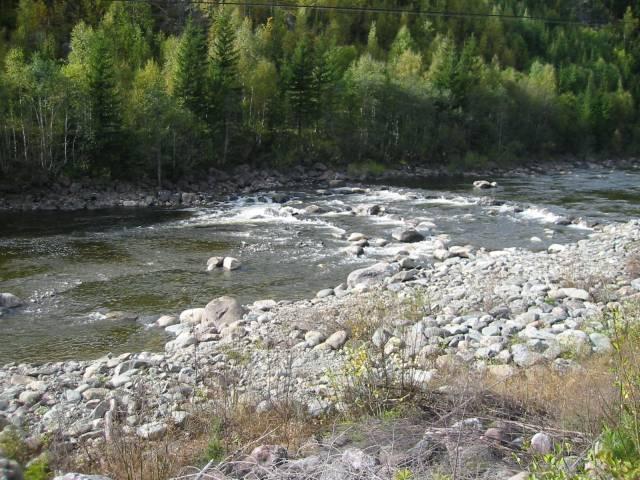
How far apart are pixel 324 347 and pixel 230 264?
877cm

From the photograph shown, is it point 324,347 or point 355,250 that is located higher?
point 324,347

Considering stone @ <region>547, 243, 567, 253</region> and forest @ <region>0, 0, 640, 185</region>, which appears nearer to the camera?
stone @ <region>547, 243, 567, 253</region>

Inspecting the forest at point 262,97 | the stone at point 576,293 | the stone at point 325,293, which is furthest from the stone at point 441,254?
the forest at point 262,97

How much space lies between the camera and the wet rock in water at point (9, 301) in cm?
1480

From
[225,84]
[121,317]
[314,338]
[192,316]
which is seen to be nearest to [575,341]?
[314,338]

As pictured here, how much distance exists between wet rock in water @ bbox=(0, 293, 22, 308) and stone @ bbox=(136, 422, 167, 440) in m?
9.21

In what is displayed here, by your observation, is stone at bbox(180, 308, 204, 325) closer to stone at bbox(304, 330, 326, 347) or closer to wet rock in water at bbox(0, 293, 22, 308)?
stone at bbox(304, 330, 326, 347)

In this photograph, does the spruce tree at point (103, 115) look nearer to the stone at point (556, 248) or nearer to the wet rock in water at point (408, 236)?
the wet rock in water at point (408, 236)

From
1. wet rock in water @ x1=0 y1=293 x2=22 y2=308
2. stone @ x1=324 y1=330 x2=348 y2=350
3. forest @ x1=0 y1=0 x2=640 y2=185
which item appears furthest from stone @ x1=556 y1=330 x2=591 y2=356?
wet rock in water @ x1=0 y1=293 x2=22 y2=308

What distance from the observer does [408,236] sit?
23.0m

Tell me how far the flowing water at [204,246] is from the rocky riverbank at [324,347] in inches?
58.1

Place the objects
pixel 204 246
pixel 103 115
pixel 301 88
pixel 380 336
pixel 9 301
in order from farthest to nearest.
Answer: pixel 301 88 < pixel 103 115 < pixel 204 246 < pixel 9 301 < pixel 380 336

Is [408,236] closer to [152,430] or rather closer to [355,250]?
[355,250]

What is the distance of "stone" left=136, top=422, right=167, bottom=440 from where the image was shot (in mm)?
7089
